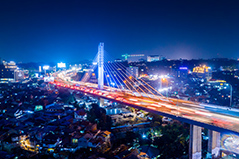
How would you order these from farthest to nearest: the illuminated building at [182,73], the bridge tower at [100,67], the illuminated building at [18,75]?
the illuminated building at [18,75]
the illuminated building at [182,73]
the bridge tower at [100,67]

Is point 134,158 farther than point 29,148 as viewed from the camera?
No

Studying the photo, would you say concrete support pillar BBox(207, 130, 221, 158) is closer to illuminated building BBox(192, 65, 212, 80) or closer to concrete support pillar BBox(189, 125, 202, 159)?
concrete support pillar BBox(189, 125, 202, 159)

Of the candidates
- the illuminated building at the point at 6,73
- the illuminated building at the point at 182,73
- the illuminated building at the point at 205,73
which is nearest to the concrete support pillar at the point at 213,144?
the illuminated building at the point at 205,73

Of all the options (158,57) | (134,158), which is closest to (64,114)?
(134,158)

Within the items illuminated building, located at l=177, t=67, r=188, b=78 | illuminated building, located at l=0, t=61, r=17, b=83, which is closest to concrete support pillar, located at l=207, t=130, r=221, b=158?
illuminated building, located at l=177, t=67, r=188, b=78

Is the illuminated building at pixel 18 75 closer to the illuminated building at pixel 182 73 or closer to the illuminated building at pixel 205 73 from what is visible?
the illuminated building at pixel 182 73

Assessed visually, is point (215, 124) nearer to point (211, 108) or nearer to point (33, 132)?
point (211, 108)

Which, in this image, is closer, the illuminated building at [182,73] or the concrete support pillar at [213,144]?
the concrete support pillar at [213,144]

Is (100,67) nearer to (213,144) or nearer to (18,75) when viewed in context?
(213,144)

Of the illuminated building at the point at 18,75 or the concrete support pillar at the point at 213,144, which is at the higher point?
the illuminated building at the point at 18,75

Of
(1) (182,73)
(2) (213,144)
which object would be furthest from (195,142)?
(1) (182,73)
